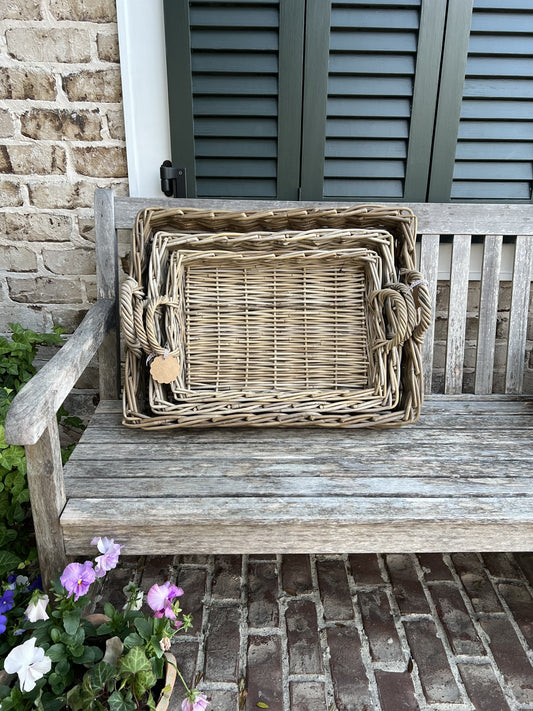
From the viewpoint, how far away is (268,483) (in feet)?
4.33

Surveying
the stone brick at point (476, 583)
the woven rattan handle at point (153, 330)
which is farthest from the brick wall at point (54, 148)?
the stone brick at point (476, 583)

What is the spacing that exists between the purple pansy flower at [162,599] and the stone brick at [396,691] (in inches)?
23.6

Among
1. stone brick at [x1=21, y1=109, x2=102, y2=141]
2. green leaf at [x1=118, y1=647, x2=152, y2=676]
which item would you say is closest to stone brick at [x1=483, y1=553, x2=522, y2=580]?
green leaf at [x1=118, y1=647, x2=152, y2=676]

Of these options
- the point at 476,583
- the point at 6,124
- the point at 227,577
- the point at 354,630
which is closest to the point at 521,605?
the point at 476,583

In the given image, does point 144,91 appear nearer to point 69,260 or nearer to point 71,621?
point 69,260

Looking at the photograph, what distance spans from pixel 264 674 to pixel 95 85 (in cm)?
198

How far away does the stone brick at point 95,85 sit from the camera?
73.2 inches

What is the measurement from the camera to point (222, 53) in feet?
6.00

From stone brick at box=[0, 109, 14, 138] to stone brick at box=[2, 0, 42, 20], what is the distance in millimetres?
311

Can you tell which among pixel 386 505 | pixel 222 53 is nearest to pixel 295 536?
pixel 386 505

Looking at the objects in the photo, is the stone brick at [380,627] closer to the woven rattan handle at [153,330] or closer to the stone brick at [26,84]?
the woven rattan handle at [153,330]

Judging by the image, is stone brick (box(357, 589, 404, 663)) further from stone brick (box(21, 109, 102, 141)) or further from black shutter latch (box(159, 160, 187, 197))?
stone brick (box(21, 109, 102, 141))

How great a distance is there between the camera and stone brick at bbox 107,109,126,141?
1.90 meters

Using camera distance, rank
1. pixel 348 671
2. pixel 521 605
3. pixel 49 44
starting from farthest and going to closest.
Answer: pixel 49 44, pixel 521 605, pixel 348 671
